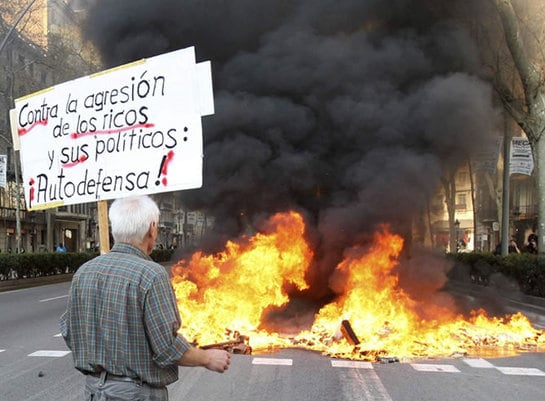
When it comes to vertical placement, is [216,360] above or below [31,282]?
above

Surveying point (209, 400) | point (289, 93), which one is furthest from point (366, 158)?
point (209, 400)

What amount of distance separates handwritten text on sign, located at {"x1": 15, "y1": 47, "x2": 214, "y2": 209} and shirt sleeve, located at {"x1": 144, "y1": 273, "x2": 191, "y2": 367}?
231 centimetres

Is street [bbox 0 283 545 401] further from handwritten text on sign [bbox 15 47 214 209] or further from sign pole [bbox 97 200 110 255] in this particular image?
handwritten text on sign [bbox 15 47 214 209]

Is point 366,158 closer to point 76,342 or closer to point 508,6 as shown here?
point 508,6

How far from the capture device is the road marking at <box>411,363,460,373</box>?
6.46 meters

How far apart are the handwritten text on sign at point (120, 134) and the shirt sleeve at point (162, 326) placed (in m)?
2.31

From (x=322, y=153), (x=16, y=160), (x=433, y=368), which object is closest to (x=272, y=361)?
(x=433, y=368)

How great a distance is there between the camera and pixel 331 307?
27.9ft

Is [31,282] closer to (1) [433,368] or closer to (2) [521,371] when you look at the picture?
(1) [433,368]

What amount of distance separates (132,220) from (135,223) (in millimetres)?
18

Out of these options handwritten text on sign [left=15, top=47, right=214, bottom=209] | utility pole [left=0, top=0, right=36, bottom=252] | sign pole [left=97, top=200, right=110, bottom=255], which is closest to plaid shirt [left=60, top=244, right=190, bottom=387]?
sign pole [left=97, top=200, right=110, bottom=255]

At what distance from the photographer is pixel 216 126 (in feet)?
32.6

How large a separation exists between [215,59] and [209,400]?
7.77 meters

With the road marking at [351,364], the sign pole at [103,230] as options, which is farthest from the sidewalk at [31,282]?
the sign pole at [103,230]
